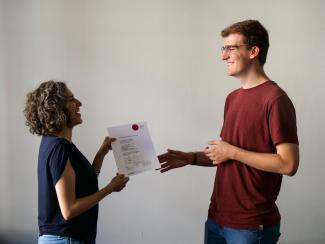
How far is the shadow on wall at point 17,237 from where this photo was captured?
96.7 inches

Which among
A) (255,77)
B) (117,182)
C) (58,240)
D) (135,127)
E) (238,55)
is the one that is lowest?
(58,240)

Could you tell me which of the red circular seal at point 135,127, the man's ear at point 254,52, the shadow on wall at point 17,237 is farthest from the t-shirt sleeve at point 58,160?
the shadow on wall at point 17,237

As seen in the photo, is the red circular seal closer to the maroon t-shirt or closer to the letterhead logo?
the letterhead logo

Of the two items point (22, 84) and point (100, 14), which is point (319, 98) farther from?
point (22, 84)

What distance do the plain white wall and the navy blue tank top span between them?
100 cm

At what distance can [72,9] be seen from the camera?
7.67 feet

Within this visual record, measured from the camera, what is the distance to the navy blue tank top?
4.37 ft

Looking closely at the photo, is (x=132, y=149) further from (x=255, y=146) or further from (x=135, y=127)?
(x=255, y=146)

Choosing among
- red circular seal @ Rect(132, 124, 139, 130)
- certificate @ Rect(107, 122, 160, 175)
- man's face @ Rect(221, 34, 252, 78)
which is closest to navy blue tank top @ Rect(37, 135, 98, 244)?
certificate @ Rect(107, 122, 160, 175)

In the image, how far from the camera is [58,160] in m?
1.32

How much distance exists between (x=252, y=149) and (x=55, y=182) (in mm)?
860

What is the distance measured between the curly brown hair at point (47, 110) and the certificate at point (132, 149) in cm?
29

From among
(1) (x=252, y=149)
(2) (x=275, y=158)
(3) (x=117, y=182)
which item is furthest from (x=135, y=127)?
(2) (x=275, y=158)

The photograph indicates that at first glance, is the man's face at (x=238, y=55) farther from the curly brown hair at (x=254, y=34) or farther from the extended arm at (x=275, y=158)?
the extended arm at (x=275, y=158)
